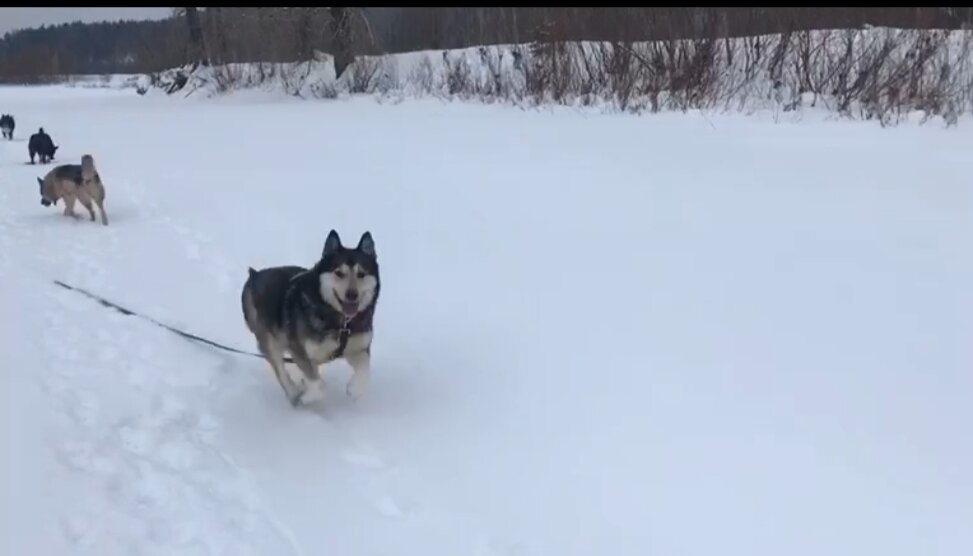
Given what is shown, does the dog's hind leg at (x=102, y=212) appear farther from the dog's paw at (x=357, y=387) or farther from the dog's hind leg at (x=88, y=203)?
the dog's paw at (x=357, y=387)

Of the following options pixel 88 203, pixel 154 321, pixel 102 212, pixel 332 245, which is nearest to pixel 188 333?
pixel 154 321

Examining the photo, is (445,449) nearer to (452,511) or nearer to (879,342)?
(452,511)

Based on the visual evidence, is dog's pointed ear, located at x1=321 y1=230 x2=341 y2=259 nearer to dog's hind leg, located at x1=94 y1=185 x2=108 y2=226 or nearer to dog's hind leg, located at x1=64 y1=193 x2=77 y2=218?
dog's hind leg, located at x1=94 y1=185 x2=108 y2=226

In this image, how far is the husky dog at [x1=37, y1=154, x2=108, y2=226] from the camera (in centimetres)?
1036

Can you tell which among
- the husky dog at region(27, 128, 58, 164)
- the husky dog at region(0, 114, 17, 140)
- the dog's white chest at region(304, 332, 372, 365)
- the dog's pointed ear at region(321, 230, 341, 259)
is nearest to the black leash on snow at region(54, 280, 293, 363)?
the dog's white chest at region(304, 332, 372, 365)

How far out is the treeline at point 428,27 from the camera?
14.1 meters

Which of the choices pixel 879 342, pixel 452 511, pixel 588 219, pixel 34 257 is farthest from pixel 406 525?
pixel 34 257

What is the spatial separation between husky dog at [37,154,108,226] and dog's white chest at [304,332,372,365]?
6.62 meters

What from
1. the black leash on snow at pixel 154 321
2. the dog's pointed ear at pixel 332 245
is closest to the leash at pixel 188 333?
the black leash on snow at pixel 154 321

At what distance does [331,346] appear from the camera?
4.66 metres

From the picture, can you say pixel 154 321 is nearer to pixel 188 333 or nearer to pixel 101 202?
pixel 188 333

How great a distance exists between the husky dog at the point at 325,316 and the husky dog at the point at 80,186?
Answer: 627 centimetres

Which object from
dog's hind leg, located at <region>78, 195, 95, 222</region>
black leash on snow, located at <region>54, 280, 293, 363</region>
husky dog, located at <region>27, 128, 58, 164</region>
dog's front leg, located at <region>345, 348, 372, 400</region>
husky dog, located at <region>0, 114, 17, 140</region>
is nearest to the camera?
dog's front leg, located at <region>345, 348, 372, 400</region>

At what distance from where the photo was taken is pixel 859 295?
5.36 metres
